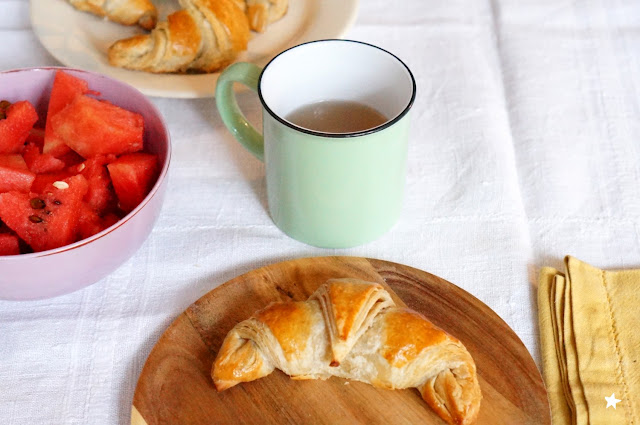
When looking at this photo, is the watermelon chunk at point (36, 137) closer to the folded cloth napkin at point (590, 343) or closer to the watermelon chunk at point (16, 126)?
the watermelon chunk at point (16, 126)

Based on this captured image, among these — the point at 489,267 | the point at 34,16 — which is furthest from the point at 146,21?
the point at 489,267

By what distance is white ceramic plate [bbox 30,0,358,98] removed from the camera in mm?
1251

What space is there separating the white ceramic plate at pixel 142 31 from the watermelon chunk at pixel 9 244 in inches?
15.7

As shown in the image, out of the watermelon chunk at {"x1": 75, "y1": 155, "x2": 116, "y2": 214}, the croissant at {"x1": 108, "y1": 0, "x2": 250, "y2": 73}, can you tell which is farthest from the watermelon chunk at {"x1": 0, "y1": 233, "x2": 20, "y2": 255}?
the croissant at {"x1": 108, "y1": 0, "x2": 250, "y2": 73}

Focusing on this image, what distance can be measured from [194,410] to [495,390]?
0.37m

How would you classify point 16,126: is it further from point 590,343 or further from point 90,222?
point 590,343

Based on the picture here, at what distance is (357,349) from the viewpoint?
843 millimetres

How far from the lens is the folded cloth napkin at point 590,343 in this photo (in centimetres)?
86

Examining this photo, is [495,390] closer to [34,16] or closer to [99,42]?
[99,42]

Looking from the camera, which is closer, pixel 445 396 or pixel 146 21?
pixel 445 396

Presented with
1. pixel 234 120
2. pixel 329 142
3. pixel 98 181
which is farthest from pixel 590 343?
pixel 98 181

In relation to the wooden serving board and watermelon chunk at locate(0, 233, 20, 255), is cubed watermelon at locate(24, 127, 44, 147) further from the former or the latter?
the wooden serving board

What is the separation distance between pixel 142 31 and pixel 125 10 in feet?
0.19

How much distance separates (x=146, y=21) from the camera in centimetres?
142
